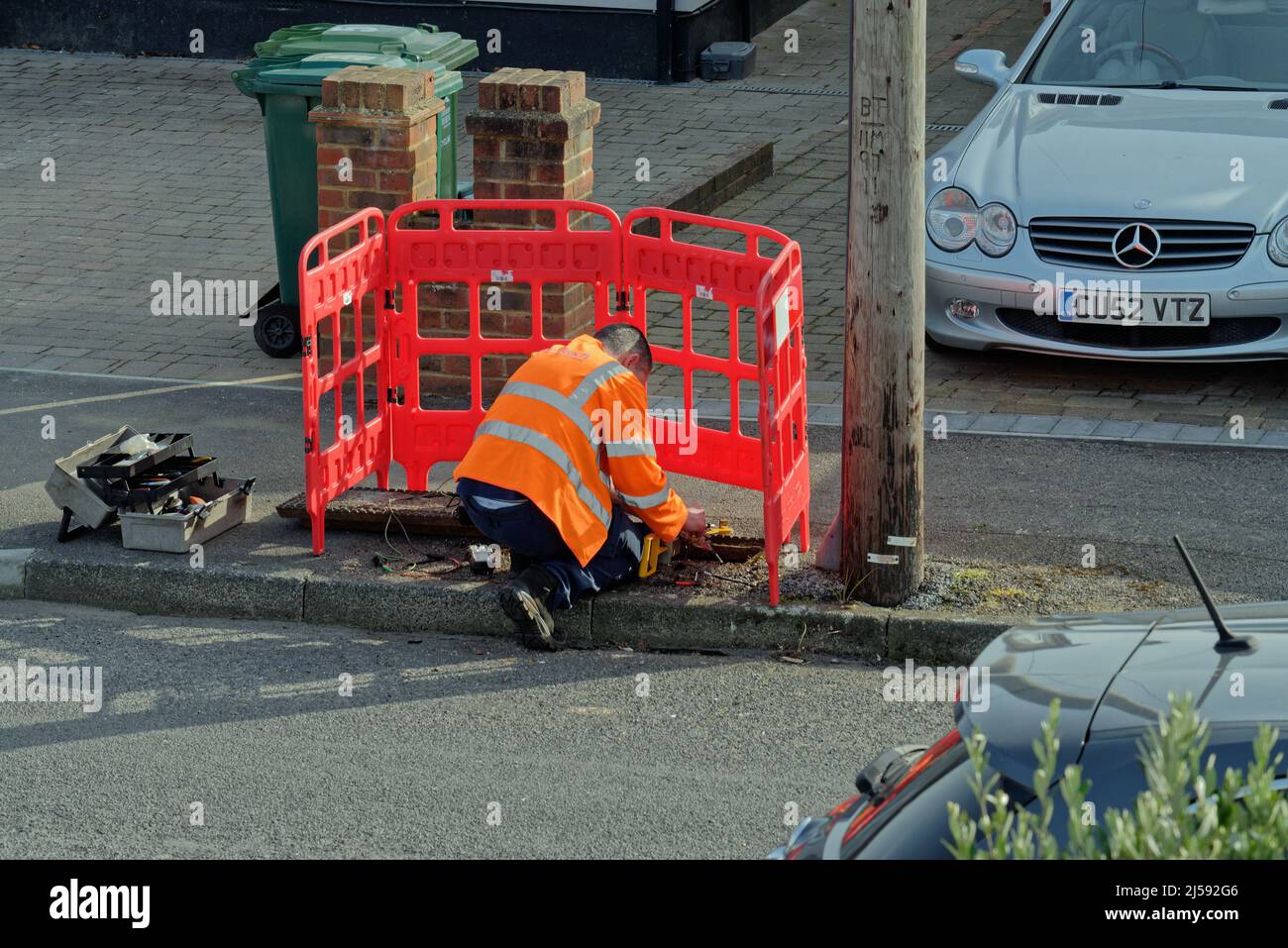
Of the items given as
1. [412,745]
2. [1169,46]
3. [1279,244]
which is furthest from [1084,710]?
[1169,46]

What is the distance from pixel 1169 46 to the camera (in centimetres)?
1034

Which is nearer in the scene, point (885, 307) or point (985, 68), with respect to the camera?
point (885, 307)

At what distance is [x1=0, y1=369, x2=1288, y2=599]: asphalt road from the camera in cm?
747

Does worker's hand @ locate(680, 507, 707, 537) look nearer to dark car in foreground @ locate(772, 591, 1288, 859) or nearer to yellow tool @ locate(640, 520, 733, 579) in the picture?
yellow tool @ locate(640, 520, 733, 579)

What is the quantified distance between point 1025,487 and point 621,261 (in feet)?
6.56

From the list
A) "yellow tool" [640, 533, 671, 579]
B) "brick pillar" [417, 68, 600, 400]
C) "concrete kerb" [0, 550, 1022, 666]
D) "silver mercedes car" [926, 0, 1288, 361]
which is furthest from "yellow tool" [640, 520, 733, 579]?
"silver mercedes car" [926, 0, 1288, 361]

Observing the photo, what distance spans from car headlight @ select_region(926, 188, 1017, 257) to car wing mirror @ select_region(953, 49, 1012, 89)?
4.28ft

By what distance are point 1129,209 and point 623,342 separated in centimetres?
325

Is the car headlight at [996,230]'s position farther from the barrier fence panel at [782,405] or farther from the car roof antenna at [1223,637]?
the car roof antenna at [1223,637]

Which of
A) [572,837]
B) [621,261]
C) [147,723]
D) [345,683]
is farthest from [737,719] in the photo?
[621,261]

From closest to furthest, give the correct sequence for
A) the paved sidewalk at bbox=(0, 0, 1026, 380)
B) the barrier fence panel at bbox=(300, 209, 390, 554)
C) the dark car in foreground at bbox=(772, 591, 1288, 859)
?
the dark car in foreground at bbox=(772, 591, 1288, 859), the barrier fence panel at bbox=(300, 209, 390, 554), the paved sidewalk at bbox=(0, 0, 1026, 380)

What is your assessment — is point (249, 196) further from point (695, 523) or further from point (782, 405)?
point (782, 405)

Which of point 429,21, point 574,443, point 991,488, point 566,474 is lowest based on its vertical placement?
point 991,488

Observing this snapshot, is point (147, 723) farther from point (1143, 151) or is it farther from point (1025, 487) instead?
point (1143, 151)
